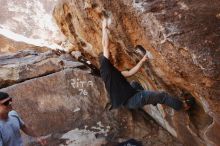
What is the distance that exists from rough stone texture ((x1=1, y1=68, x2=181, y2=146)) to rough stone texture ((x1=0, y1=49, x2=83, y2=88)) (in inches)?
12.3

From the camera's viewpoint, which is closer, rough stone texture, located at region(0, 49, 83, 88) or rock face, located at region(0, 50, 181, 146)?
rock face, located at region(0, 50, 181, 146)

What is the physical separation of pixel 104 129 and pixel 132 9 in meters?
2.72

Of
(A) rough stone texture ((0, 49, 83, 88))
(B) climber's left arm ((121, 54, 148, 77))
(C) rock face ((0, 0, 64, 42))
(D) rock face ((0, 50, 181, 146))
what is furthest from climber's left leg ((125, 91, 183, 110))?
(C) rock face ((0, 0, 64, 42))

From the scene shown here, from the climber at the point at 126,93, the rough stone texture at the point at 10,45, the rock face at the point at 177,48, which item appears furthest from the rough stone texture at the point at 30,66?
the rough stone texture at the point at 10,45

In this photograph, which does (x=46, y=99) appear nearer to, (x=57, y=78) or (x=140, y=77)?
(x=57, y=78)

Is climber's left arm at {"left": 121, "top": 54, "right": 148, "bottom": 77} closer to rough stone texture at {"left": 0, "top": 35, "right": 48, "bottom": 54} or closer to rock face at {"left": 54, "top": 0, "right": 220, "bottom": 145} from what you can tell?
rock face at {"left": 54, "top": 0, "right": 220, "bottom": 145}

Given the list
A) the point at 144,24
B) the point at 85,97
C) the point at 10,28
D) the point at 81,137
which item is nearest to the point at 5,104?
the point at 144,24

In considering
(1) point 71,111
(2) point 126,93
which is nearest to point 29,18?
(1) point 71,111

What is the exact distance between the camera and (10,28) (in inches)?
871

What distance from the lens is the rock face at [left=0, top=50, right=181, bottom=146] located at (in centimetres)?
716

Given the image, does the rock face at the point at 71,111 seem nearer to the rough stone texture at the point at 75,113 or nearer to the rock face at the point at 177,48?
the rough stone texture at the point at 75,113

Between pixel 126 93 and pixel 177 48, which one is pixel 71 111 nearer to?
pixel 126 93

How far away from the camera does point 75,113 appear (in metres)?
7.52

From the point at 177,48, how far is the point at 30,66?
4279 mm
